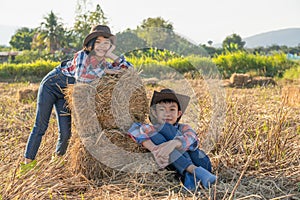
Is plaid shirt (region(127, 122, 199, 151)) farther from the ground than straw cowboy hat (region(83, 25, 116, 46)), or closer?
closer

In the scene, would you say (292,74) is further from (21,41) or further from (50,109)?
(21,41)

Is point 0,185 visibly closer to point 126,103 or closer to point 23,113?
point 126,103

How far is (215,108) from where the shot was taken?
12.6 ft

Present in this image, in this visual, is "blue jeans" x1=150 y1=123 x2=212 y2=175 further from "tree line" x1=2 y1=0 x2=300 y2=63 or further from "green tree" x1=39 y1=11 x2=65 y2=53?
"green tree" x1=39 y1=11 x2=65 y2=53

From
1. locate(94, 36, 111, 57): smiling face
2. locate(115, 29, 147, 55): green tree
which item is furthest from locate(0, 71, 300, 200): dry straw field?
locate(115, 29, 147, 55): green tree

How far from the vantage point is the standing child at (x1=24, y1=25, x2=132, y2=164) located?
309 centimetres

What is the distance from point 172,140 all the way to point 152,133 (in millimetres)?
162

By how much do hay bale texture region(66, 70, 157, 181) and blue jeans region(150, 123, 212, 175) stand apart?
17 cm

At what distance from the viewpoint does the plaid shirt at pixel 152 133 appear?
2986 mm

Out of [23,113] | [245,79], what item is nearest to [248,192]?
[23,113]

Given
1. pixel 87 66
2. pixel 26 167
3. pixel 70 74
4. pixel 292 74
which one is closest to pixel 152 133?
pixel 87 66

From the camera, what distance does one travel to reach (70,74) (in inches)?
128

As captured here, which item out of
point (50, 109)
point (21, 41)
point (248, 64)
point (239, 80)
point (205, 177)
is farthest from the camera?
point (21, 41)

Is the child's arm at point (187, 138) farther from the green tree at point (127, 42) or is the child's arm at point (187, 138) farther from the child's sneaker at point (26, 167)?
the child's sneaker at point (26, 167)
